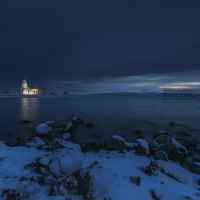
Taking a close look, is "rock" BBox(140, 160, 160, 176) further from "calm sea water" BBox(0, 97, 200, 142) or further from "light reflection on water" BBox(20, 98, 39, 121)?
"light reflection on water" BBox(20, 98, 39, 121)

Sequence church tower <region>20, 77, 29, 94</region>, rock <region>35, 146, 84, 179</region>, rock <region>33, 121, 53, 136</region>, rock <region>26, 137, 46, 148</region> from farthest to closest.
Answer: church tower <region>20, 77, 29, 94</region> < rock <region>33, 121, 53, 136</region> < rock <region>26, 137, 46, 148</region> < rock <region>35, 146, 84, 179</region>

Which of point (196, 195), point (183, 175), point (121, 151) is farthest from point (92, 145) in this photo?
point (196, 195)

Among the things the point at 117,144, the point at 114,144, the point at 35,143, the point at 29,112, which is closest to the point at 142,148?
the point at 117,144

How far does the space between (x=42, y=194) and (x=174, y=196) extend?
12.2 ft

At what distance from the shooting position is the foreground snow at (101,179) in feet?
14.2

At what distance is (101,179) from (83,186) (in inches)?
21.7

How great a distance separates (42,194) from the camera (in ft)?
14.5

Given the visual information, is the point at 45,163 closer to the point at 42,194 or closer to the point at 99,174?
the point at 42,194

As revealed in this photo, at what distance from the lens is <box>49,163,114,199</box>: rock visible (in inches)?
168

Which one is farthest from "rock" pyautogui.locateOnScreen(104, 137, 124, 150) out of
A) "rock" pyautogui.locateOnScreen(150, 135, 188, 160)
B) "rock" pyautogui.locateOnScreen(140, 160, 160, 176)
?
"rock" pyautogui.locateOnScreen(140, 160, 160, 176)

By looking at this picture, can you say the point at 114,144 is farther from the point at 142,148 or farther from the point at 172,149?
the point at 172,149

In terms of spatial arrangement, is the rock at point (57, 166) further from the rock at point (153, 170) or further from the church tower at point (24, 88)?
the church tower at point (24, 88)

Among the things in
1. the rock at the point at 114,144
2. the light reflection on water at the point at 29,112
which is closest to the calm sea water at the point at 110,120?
the light reflection on water at the point at 29,112

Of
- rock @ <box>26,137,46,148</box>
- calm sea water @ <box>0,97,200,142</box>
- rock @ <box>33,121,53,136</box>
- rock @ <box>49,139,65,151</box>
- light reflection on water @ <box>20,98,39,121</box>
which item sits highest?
rock @ <box>49,139,65,151</box>
